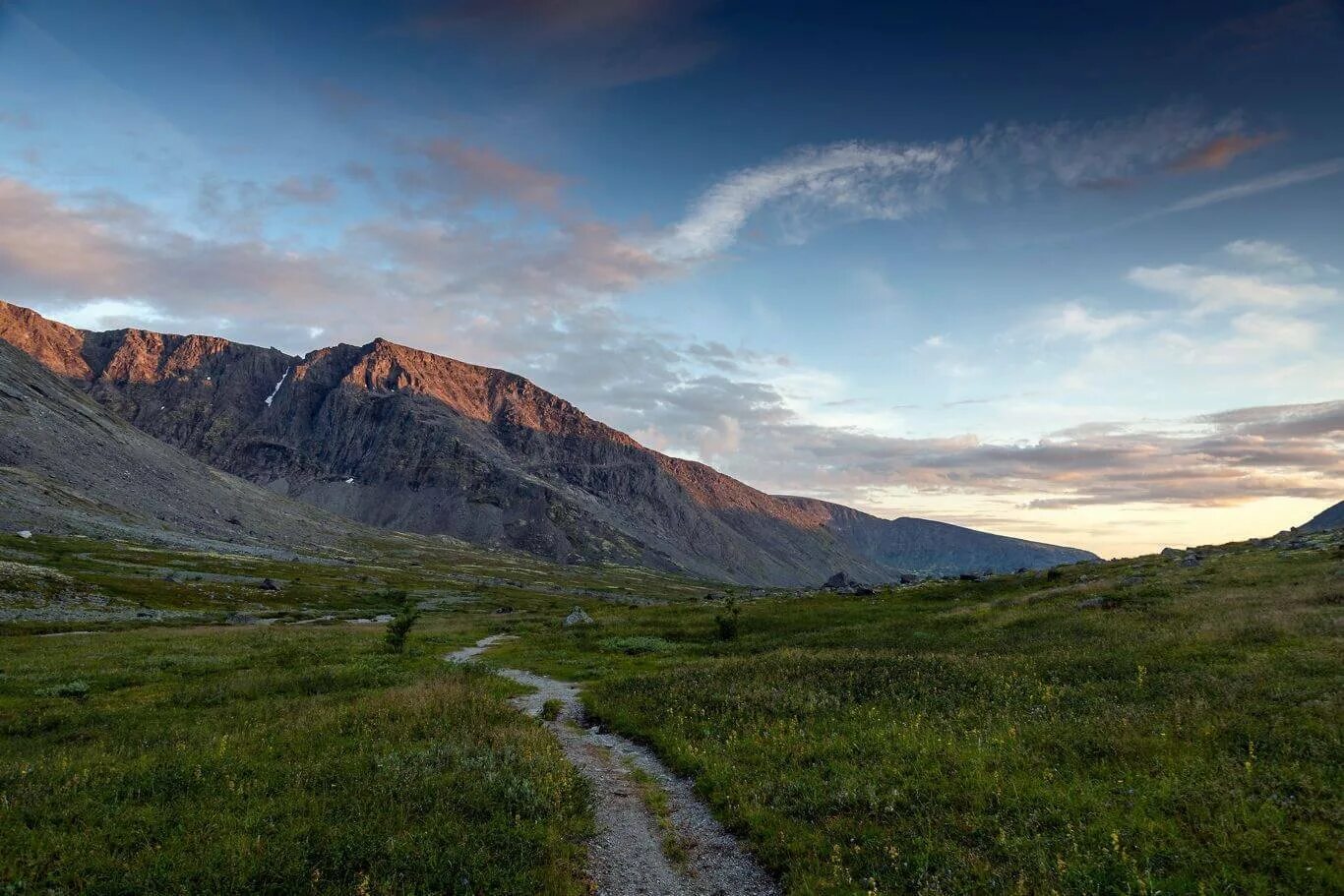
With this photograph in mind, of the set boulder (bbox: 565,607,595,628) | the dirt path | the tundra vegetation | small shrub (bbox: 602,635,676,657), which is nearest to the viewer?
the tundra vegetation

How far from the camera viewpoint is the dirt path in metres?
11.8

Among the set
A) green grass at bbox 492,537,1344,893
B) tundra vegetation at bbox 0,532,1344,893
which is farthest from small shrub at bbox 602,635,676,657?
green grass at bbox 492,537,1344,893

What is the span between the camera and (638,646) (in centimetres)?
4672

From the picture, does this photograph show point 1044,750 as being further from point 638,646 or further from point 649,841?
point 638,646

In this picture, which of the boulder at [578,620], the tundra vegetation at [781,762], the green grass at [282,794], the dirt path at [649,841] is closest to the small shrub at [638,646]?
the tundra vegetation at [781,762]

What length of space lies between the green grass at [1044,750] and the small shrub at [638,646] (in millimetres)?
10405

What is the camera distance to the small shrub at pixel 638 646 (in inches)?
1794

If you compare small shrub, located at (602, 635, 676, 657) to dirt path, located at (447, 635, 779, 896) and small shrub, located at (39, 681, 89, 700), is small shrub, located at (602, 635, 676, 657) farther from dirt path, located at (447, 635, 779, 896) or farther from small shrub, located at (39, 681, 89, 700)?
small shrub, located at (39, 681, 89, 700)

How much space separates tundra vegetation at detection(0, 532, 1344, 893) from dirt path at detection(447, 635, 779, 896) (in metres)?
0.54

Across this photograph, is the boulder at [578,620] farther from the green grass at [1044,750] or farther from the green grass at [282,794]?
the green grass at [282,794]

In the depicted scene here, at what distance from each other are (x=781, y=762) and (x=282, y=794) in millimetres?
12057

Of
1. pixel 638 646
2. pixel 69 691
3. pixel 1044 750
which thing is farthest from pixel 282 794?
pixel 638 646

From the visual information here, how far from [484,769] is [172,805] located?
21.3 ft

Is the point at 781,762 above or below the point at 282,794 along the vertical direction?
above
